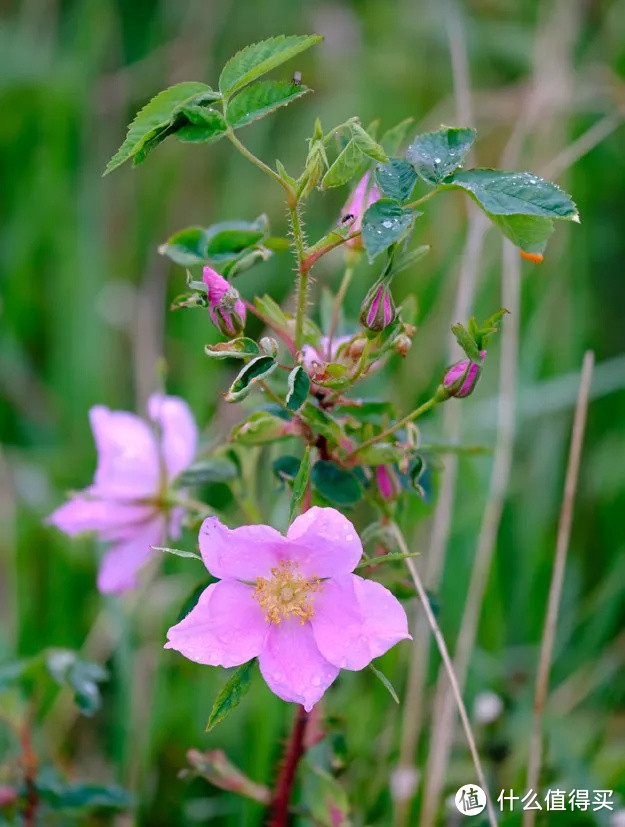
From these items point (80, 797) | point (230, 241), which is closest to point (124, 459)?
point (230, 241)

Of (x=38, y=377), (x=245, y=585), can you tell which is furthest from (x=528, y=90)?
(x=245, y=585)

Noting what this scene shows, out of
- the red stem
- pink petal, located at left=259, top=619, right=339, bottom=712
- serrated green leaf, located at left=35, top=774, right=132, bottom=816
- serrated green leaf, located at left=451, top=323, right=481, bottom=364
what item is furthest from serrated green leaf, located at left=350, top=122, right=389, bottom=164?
serrated green leaf, located at left=35, top=774, right=132, bottom=816

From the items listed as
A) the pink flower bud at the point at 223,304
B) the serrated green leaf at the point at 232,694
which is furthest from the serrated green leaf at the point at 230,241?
the serrated green leaf at the point at 232,694

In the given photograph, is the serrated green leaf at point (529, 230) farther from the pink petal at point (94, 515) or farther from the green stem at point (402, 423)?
the pink petal at point (94, 515)

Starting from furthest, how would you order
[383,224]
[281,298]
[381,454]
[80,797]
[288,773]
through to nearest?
[281,298] → [80,797] → [288,773] → [381,454] → [383,224]

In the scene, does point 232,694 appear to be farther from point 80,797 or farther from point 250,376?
point 80,797

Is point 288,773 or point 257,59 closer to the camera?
point 257,59

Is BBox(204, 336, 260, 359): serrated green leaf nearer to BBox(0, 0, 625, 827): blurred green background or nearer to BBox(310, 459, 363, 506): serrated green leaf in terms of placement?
BBox(310, 459, 363, 506): serrated green leaf
